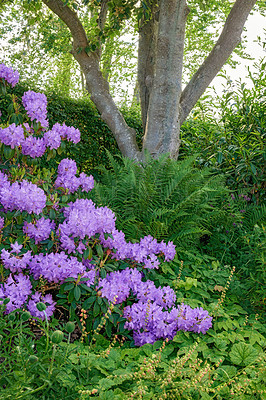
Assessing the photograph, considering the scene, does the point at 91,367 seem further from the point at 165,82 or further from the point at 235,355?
the point at 165,82

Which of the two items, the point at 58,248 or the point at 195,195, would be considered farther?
the point at 195,195

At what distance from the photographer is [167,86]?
17.8 feet

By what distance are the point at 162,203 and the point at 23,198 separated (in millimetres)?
1756

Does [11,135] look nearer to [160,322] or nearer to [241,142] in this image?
[160,322]

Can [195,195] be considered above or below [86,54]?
below

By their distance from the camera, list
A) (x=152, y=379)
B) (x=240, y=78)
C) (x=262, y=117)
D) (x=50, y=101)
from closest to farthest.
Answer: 1. (x=152, y=379)
2. (x=262, y=117)
3. (x=240, y=78)
4. (x=50, y=101)

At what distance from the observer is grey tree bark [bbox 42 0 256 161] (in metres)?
5.39

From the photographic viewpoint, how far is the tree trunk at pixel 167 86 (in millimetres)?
5355

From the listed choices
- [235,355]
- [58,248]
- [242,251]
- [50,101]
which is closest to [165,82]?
[50,101]

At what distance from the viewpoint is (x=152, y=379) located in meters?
1.97

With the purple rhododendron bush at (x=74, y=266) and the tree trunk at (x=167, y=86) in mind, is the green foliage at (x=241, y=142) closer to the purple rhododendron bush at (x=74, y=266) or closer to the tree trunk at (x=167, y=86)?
the tree trunk at (x=167, y=86)

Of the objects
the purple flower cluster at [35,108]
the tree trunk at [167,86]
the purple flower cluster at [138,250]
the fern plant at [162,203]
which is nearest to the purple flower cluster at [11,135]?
the purple flower cluster at [35,108]

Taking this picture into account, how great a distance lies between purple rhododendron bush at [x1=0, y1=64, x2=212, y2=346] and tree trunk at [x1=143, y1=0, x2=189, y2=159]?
256 cm

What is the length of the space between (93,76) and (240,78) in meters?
2.23
